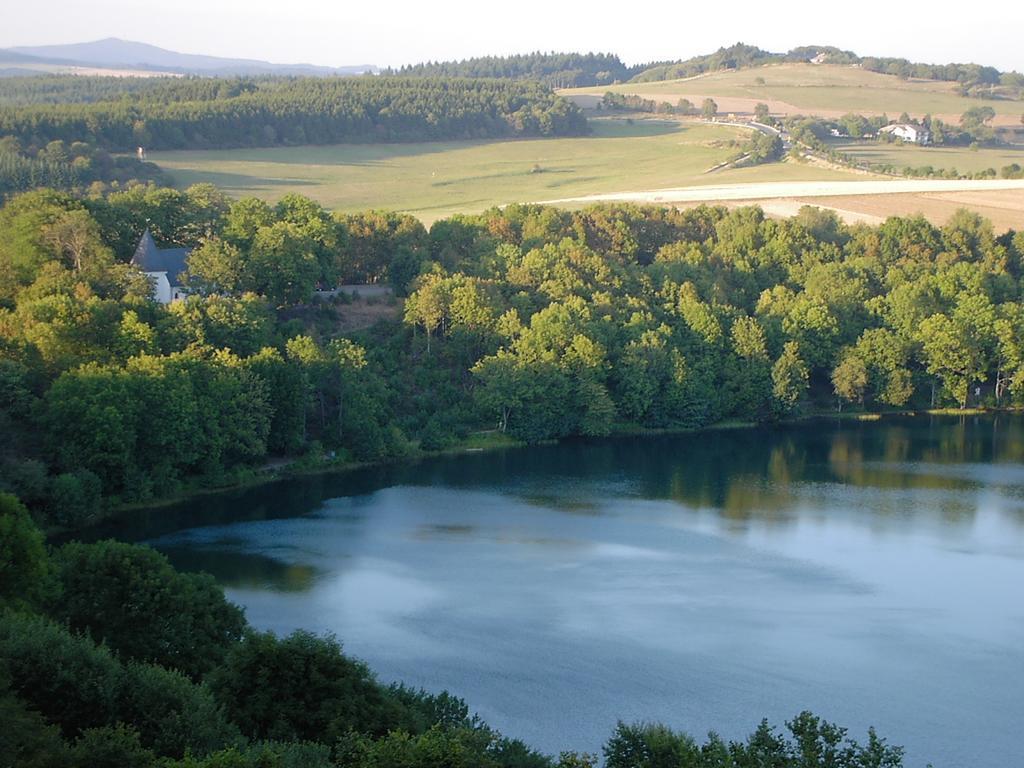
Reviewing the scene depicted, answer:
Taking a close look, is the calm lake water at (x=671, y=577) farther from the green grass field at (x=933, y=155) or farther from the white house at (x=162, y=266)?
the green grass field at (x=933, y=155)

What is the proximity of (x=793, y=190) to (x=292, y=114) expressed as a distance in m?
25.9

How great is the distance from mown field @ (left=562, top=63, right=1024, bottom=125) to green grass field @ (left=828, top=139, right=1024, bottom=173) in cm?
602

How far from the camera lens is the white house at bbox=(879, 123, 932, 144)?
75.7 metres

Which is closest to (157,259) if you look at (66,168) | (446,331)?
(446,331)

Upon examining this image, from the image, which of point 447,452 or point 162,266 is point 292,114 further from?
point 447,452

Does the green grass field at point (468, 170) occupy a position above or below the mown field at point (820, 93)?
below

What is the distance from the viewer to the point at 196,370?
32812 mm

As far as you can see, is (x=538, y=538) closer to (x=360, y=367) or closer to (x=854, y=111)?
(x=360, y=367)

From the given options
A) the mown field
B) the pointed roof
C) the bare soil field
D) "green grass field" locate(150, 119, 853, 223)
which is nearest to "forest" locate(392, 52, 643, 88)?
the mown field

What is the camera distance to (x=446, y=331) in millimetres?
40844

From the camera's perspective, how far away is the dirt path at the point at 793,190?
57000 mm

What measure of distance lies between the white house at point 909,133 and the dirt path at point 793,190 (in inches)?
557

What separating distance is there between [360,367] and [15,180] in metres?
21.6

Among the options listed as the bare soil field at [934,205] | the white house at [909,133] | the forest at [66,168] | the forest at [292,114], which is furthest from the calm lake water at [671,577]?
the white house at [909,133]
